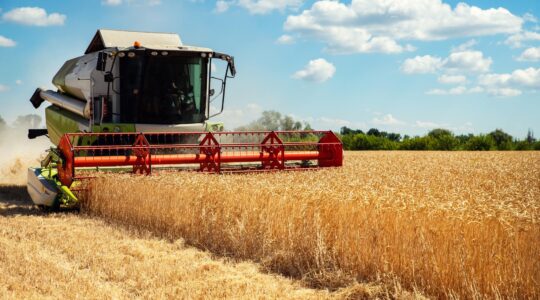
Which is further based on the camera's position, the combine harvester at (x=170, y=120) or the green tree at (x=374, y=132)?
the green tree at (x=374, y=132)

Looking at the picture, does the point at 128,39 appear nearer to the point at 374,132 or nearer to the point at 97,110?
the point at 97,110

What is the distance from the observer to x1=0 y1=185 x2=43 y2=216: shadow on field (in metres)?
8.67

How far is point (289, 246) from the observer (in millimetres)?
5441

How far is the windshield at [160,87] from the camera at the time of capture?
10422mm

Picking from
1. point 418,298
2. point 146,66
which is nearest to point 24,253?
point 418,298

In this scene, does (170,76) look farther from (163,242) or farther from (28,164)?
(28,164)

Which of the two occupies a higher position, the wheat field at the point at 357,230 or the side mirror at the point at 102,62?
the side mirror at the point at 102,62

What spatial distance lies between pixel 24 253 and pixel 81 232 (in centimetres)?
113

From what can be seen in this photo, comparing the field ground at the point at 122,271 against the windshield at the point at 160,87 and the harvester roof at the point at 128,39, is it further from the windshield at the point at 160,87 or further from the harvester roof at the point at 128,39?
the harvester roof at the point at 128,39

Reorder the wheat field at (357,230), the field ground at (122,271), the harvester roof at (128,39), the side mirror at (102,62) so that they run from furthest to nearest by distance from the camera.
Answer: the harvester roof at (128,39) → the side mirror at (102,62) → the field ground at (122,271) → the wheat field at (357,230)

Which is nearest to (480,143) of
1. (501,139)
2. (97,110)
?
(501,139)

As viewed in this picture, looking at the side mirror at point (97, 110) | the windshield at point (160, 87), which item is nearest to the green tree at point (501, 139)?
the windshield at point (160, 87)

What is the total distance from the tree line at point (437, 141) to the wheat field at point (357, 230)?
27.1 metres

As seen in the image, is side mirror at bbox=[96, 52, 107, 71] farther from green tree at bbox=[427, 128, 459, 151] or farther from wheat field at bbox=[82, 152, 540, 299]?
green tree at bbox=[427, 128, 459, 151]
